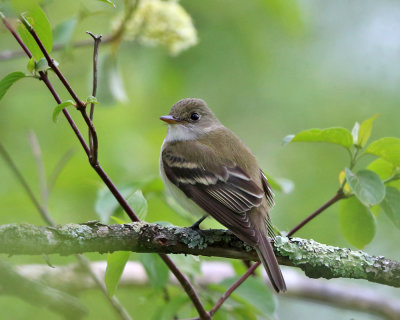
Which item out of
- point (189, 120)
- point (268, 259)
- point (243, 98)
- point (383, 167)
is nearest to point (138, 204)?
point (268, 259)

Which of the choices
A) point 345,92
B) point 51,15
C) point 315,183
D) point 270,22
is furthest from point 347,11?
point 51,15

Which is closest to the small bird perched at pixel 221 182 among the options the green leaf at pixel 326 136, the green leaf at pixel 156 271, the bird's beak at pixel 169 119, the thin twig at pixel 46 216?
the bird's beak at pixel 169 119

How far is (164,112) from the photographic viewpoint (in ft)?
23.9

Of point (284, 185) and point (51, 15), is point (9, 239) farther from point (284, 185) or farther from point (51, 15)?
point (51, 15)

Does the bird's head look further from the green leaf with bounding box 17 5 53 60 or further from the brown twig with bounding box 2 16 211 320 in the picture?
the green leaf with bounding box 17 5 53 60

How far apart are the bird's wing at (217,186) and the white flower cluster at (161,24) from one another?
901mm

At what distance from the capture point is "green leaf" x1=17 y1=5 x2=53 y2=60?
8.64 ft

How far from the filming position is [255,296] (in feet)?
12.1

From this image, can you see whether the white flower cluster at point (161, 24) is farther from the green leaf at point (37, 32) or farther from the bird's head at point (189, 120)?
the green leaf at point (37, 32)

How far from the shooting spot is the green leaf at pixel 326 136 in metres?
3.29

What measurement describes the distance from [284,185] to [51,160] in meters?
2.67

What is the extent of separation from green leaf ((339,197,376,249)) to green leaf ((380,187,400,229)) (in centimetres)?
10

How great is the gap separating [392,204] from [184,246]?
122cm

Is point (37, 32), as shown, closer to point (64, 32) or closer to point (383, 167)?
point (64, 32)
